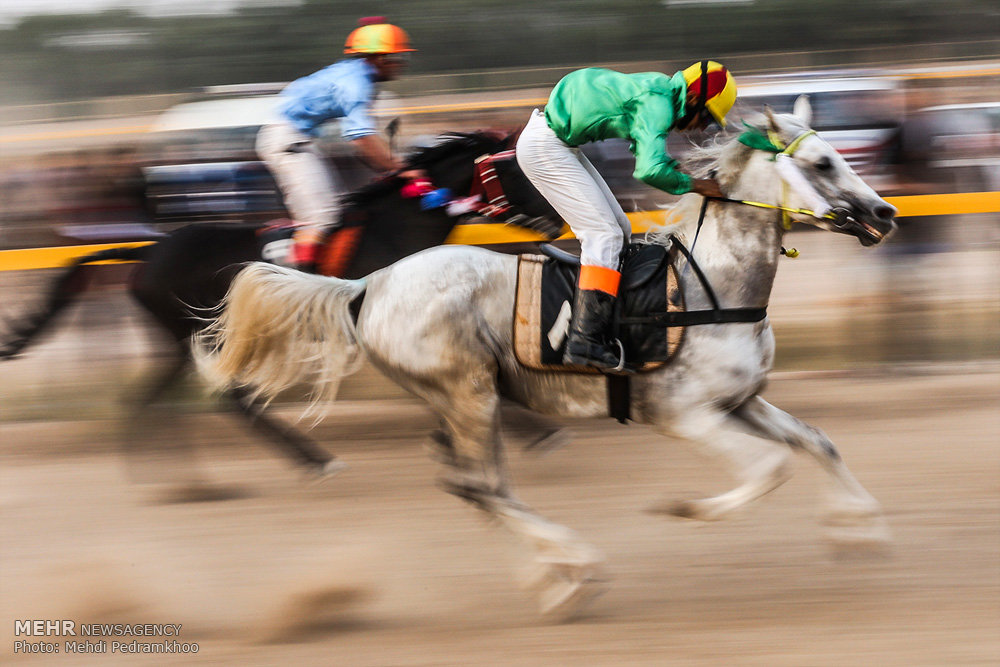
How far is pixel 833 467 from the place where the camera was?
3.64 meters

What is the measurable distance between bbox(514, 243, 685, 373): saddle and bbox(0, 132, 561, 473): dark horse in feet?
4.55

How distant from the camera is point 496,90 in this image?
51.9 feet

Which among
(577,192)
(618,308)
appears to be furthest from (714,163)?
(618,308)

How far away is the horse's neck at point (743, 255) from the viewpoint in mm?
3572

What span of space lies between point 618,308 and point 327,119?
7.59ft

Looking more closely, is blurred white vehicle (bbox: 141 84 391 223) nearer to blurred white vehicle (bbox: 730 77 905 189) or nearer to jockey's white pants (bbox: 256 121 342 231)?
jockey's white pants (bbox: 256 121 342 231)

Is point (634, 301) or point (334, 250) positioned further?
point (334, 250)

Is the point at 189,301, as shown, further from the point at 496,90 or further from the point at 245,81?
the point at 245,81

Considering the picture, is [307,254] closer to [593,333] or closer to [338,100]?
[338,100]

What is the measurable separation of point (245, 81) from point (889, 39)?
1391 centimetres

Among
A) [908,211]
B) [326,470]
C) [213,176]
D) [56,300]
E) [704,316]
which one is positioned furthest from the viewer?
[213,176]

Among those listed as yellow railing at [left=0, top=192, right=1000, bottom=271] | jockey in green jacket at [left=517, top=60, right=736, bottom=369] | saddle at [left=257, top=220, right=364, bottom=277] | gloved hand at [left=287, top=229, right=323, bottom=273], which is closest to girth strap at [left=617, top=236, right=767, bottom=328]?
jockey in green jacket at [left=517, top=60, right=736, bottom=369]

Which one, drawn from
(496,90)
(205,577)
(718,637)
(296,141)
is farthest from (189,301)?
(496,90)

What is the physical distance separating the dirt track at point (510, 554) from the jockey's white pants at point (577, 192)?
1106 mm
